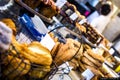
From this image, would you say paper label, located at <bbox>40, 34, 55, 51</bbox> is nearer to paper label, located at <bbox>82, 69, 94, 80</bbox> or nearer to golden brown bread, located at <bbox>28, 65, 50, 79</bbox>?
golden brown bread, located at <bbox>28, 65, 50, 79</bbox>

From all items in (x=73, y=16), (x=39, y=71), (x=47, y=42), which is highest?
(x=73, y=16)

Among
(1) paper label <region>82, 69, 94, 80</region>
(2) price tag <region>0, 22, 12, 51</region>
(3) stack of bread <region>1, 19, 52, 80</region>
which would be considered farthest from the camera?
(1) paper label <region>82, 69, 94, 80</region>

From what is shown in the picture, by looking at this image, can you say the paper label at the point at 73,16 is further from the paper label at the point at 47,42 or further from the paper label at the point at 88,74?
the paper label at the point at 47,42

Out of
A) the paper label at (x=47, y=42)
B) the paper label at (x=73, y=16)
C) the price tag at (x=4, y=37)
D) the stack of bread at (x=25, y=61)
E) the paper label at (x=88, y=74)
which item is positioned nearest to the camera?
the price tag at (x=4, y=37)

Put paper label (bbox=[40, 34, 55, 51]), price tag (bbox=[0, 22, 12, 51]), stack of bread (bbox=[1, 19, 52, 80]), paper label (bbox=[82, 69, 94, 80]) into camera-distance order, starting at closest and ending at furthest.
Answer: price tag (bbox=[0, 22, 12, 51]), stack of bread (bbox=[1, 19, 52, 80]), paper label (bbox=[40, 34, 55, 51]), paper label (bbox=[82, 69, 94, 80])

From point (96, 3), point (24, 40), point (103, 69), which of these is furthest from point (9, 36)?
point (96, 3)

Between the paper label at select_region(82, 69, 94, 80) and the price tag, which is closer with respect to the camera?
the price tag

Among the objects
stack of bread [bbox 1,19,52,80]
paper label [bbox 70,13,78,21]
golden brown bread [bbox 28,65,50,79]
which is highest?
paper label [bbox 70,13,78,21]

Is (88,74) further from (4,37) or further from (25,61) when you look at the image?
(4,37)

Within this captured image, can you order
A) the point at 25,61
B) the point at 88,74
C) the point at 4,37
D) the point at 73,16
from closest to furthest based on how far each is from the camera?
1. the point at 4,37
2. the point at 25,61
3. the point at 88,74
4. the point at 73,16

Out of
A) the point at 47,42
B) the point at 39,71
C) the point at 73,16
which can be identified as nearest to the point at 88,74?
the point at 47,42

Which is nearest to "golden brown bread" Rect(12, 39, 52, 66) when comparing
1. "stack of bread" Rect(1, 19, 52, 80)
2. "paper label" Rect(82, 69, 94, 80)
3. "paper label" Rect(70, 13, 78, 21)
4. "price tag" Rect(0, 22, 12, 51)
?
"stack of bread" Rect(1, 19, 52, 80)

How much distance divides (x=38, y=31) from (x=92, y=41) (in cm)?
171

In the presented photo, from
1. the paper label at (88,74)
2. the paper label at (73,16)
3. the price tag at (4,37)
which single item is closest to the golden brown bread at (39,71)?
the price tag at (4,37)
